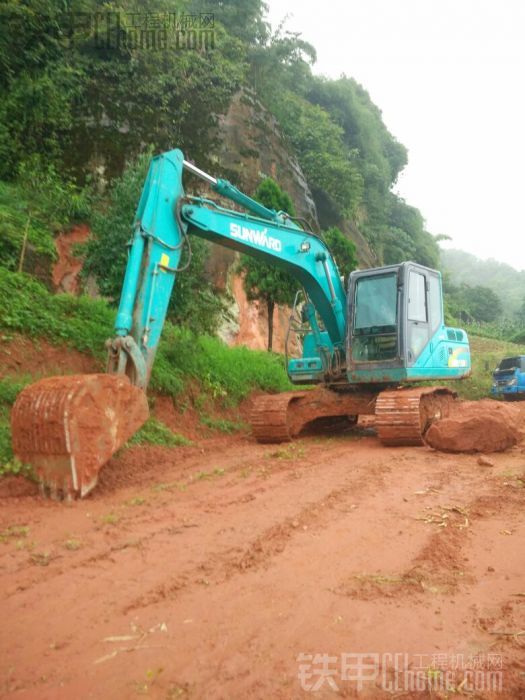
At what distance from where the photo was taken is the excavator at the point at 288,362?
14.6 feet

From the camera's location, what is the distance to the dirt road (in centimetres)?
197

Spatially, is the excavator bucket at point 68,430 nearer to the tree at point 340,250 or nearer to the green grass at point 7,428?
the green grass at point 7,428

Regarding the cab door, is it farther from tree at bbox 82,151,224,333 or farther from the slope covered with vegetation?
the slope covered with vegetation

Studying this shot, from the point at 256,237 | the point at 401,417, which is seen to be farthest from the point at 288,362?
the point at 256,237

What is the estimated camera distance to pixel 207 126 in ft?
61.4

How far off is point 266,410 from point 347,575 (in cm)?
519

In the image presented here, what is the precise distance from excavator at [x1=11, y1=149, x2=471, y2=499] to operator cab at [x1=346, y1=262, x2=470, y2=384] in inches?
0.7

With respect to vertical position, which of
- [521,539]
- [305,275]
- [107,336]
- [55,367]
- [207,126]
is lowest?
[521,539]

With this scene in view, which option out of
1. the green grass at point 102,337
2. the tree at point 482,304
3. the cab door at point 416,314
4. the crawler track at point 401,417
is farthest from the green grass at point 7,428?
the tree at point 482,304

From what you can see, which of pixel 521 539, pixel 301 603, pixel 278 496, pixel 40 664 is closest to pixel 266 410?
pixel 278 496

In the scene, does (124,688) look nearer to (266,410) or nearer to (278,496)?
(278,496)

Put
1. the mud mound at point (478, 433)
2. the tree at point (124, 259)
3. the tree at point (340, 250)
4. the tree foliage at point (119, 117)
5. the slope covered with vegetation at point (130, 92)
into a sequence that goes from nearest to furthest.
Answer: the mud mound at point (478, 433), the tree at point (124, 259), the tree foliage at point (119, 117), the slope covered with vegetation at point (130, 92), the tree at point (340, 250)

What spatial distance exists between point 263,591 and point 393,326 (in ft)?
20.3
